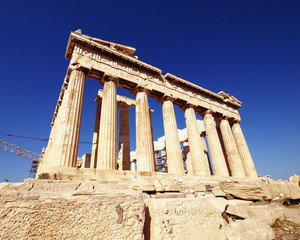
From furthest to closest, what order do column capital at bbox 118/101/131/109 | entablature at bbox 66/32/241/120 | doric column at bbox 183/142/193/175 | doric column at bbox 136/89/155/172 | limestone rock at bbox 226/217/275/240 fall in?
doric column at bbox 183/142/193/175
column capital at bbox 118/101/131/109
entablature at bbox 66/32/241/120
doric column at bbox 136/89/155/172
limestone rock at bbox 226/217/275/240

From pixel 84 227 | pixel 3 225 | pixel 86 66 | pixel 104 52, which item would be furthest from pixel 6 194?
pixel 104 52

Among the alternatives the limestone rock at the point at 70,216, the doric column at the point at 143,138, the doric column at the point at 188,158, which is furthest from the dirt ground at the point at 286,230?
the doric column at the point at 188,158

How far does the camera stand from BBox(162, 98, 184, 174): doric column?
1252 centimetres

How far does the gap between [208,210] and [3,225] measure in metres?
3.04

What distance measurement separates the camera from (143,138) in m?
11.9

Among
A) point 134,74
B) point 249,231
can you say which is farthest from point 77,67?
point 249,231

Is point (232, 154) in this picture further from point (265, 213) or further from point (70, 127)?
point (70, 127)

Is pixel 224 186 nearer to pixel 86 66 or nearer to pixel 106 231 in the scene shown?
pixel 106 231

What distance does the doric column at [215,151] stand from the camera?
49.9 feet

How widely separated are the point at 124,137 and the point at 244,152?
1449 cm

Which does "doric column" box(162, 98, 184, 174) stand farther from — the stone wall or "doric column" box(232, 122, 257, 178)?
"doric column" box(232, 122, 257, 178)

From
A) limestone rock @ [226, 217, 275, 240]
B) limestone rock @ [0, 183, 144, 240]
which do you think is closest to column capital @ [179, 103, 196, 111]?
limestone rock @ [226, 217, 275, 240]

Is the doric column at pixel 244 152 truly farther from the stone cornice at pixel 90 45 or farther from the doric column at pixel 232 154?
the stone cornice at pixel 90 45

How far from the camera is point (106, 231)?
2.05 meters
